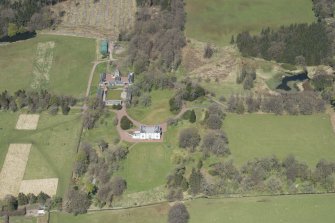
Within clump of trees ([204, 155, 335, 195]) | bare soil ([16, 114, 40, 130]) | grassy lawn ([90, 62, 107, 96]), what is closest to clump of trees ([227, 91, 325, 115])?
clump of trees ([204, 155, 335, 195])

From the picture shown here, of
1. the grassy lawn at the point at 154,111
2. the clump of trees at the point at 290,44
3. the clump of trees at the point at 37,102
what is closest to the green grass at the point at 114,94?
the grassy lawn at the point at 154,111

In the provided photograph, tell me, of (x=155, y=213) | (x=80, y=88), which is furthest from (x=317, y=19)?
(x=155, y=213)

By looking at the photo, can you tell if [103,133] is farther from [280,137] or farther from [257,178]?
[280,137]

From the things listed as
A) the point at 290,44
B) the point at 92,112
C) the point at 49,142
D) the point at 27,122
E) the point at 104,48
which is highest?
the point at 290,44

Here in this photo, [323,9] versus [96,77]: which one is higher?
[323,9]

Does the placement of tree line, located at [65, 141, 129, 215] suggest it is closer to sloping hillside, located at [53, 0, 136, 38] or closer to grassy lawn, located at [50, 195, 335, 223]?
grassy lawn, located at [50, 195, 335, 223]

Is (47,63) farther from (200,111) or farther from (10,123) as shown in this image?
(200,111)

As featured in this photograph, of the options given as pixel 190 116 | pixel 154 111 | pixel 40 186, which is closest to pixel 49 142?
pixel 40 186

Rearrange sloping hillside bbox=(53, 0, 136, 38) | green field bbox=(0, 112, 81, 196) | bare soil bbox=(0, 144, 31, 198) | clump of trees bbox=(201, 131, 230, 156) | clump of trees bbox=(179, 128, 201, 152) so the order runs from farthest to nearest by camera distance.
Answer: sloping hillside bbox=(53, 0, 136, 38)
clump of trees bbox=(179, 128, 201, 152)
clump of trees bbox=(201, 131, 230, 156)
green field bbox=(0, 112, 81, 196)
bare soil bbox=(0, 144, 31, 198)
